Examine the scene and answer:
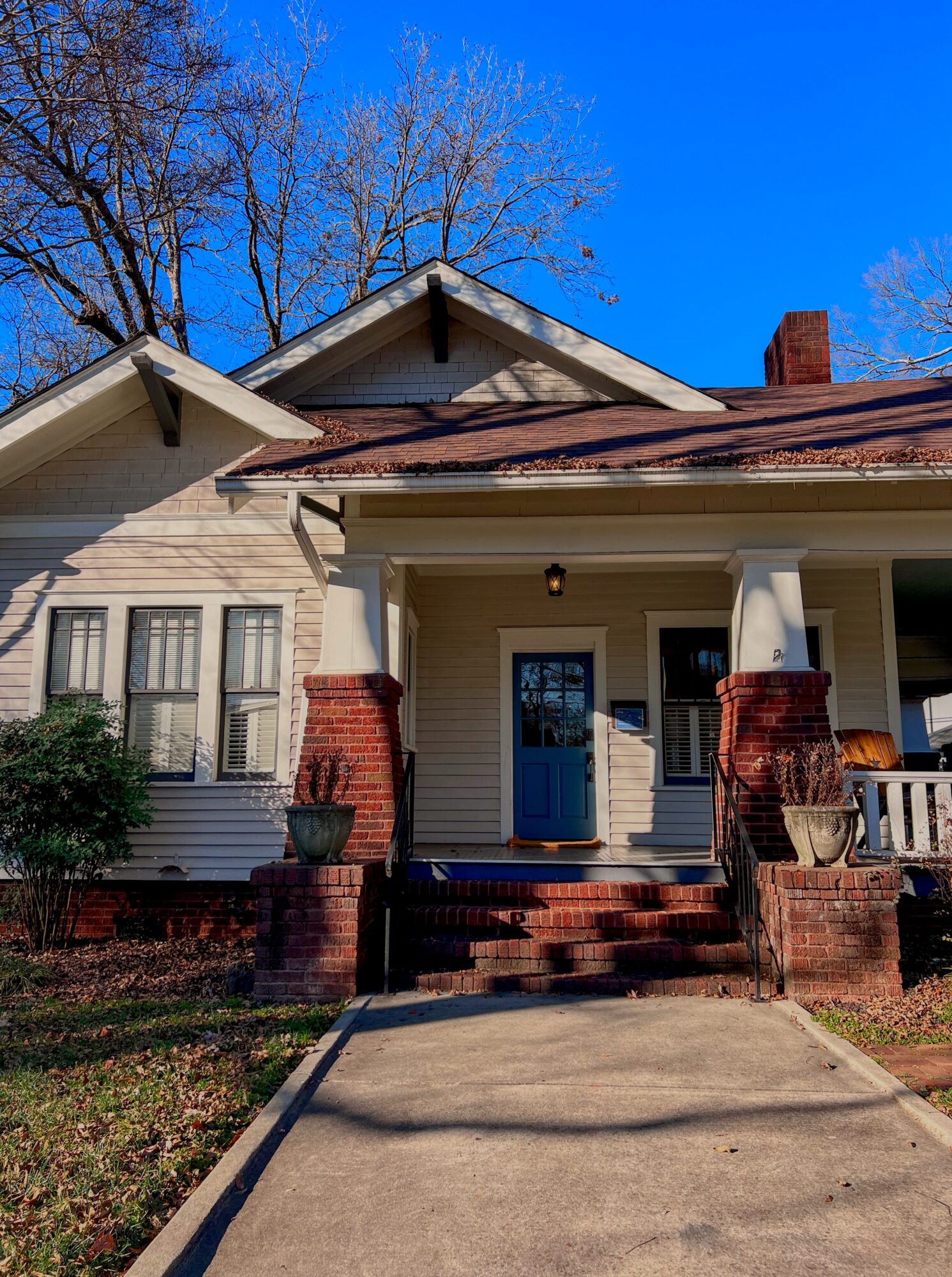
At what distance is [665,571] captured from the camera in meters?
10.1

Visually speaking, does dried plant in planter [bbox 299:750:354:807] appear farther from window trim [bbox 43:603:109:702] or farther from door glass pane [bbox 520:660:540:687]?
door glass pane [bbox 520:660:540:687]

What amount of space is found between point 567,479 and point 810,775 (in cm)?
270

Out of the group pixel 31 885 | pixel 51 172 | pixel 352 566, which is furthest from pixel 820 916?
pixel 51 172

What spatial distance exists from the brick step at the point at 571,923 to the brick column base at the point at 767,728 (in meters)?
0.70

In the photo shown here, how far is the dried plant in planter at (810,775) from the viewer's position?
636 cm

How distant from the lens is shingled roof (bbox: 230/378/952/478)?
7.25 m

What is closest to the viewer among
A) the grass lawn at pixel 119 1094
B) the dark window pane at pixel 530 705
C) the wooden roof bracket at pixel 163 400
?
the grass lawn at pixel 119 1094

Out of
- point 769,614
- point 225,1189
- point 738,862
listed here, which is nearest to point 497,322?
point 769,614

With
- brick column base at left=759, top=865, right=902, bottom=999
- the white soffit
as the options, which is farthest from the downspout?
brick column base at left=759, top=865, right=902, bottom=999

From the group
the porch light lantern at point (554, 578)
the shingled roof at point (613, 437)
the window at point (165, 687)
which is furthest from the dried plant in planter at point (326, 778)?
the porch light lantern at point (554, 578)

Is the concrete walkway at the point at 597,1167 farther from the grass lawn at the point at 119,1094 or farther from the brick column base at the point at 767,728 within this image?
the brick column base at the point at 767,728

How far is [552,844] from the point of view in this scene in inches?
382

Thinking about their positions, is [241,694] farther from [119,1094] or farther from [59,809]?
[119,1094]

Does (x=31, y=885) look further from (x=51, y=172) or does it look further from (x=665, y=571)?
(x=51, y=172)
